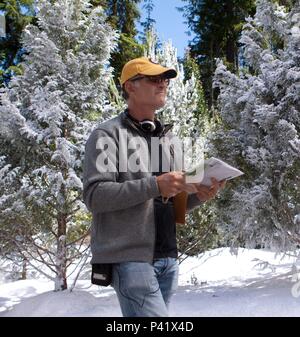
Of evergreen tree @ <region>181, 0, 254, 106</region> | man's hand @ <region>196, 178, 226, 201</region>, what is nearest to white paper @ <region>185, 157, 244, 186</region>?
man's hand @ <region>196, 178, 226, 201</region>

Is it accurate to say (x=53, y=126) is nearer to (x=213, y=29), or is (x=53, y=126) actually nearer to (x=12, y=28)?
(x=12, y=28)

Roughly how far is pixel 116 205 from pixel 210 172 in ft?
1.43

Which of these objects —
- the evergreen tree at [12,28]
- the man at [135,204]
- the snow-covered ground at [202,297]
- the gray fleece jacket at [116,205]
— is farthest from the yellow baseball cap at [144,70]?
the evergreen tree at [12,28]

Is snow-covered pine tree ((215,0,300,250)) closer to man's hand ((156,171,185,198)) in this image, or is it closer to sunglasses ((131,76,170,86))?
sunglasses ((131,76,170,86))

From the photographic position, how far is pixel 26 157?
19.6ft

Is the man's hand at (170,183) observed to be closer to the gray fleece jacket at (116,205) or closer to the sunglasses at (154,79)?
the gray fleece jacket at (116,205)

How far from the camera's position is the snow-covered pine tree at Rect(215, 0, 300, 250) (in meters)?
5.23

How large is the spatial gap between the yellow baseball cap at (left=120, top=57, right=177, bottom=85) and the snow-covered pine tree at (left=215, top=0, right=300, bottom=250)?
3266mm

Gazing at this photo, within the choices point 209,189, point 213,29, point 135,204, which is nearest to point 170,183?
point 135,204

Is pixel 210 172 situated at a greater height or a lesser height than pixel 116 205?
greater

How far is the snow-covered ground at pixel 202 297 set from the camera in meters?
4.60

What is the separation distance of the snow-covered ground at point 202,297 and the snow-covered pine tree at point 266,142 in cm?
58

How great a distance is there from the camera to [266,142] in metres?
5.39

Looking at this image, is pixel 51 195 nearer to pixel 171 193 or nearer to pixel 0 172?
pixel 0 172
